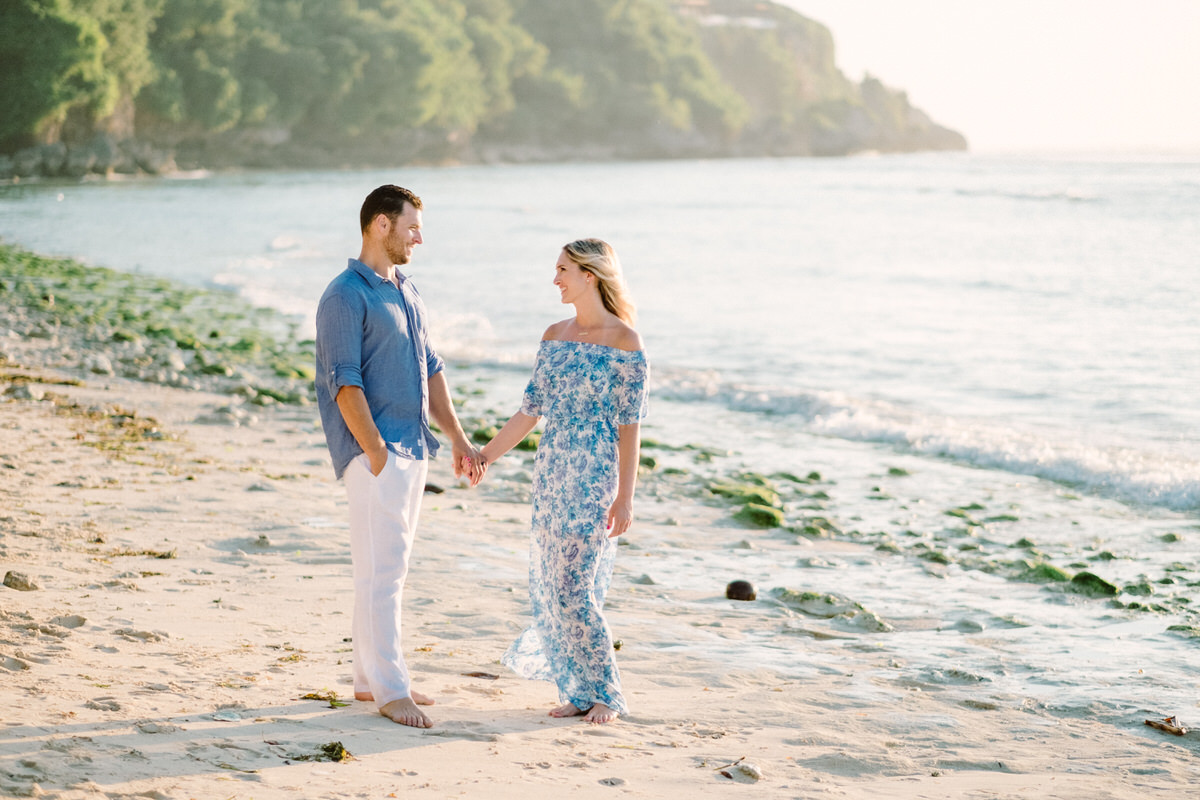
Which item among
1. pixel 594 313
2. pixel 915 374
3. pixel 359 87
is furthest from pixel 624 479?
pixel 359 87

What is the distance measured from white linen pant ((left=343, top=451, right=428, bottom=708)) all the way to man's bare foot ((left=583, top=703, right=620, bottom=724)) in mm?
684

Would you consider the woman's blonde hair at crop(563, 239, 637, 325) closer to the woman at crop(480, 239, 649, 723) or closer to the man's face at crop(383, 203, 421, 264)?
the woman at crop(480, 239, 649, 723)

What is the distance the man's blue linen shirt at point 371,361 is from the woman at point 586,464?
43cm

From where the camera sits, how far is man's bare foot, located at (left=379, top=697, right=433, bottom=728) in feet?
13.2

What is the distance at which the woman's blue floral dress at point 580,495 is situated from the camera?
166 inches

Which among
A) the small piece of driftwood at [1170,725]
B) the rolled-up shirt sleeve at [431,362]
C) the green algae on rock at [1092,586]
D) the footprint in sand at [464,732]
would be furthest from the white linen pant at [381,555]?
the green algae on rock at [1092,586]

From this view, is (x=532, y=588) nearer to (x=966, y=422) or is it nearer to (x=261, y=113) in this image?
(x=966, y=422)

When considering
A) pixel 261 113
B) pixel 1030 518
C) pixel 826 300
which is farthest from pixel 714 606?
pixel 261 113

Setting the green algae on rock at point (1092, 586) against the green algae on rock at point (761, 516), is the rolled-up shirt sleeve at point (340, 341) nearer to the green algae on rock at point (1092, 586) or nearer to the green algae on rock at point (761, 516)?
the green algae on rock at point (761, 516)

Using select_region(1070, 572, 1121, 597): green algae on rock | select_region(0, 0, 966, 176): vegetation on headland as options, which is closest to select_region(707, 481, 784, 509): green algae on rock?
select_region(1070, 572, 1121, 597): green algae on rock

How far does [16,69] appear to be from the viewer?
63.8 m

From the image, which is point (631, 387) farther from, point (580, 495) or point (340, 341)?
point (340, 341)

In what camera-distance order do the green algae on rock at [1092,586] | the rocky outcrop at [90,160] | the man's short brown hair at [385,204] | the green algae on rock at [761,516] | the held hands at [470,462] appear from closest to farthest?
the man's short brown hair at [385,204] < the held hands at [470,462] < the green algae on rock at [1092,586] < the green algae on rock at [761,516] < the rocky outcrop at [90,160]

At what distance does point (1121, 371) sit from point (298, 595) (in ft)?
41.9
